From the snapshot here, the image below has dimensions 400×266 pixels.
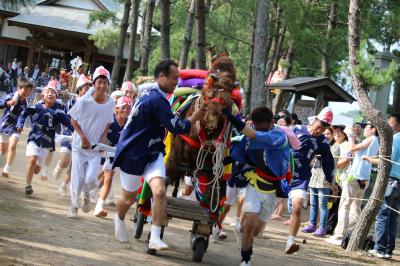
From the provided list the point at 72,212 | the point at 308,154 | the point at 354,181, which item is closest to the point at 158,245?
the point at 72,212

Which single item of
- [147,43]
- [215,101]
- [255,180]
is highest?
[147,43]

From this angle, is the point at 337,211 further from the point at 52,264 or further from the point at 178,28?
the point at 178,28

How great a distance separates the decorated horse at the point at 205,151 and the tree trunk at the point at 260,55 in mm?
6055

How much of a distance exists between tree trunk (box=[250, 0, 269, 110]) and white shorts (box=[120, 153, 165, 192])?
6942 millimetres

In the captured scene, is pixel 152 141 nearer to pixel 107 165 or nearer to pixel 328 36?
pixel 107 165

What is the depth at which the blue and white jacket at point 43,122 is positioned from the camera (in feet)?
35.4

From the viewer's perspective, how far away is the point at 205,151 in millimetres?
7793

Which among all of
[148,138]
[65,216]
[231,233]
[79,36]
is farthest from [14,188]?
[79,36]

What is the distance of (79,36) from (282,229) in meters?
29.3

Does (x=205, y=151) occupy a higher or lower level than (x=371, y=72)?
lower

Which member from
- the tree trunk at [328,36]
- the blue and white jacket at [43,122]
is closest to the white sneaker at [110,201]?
the blue and white jacket at [43,122]

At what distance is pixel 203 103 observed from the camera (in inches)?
283

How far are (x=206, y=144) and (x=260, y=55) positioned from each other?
6588 millimetres

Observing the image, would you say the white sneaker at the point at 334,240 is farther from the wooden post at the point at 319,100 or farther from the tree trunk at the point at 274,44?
the tree trunk at the point at 274,44
